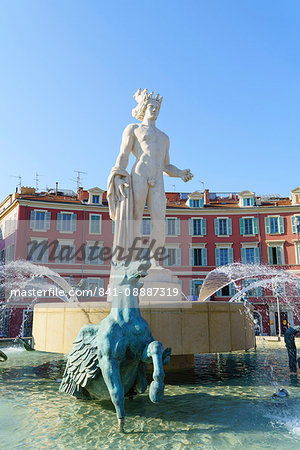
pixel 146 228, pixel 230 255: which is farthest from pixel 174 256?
pixel 230 255

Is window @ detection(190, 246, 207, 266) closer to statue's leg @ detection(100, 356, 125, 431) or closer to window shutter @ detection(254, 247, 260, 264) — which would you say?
window shutter @ detection(254, 247, 260, 264)

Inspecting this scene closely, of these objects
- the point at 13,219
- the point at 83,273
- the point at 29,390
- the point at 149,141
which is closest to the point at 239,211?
the point at 83,273

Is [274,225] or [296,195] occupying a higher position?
[296,195]

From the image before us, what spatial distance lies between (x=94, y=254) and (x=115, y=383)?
3232cm

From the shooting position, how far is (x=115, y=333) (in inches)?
165

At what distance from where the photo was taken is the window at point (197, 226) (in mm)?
38522

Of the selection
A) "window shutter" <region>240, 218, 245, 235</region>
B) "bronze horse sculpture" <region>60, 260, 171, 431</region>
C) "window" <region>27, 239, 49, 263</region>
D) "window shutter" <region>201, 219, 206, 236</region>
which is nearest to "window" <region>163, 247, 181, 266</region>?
"window shutter" <region>201, 219, 206, 236</region>

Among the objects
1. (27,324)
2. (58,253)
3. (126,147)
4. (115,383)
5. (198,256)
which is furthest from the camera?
(198,256)

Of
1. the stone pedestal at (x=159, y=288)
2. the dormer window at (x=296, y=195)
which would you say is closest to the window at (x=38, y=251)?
the dormer window at (x=296, y=195)

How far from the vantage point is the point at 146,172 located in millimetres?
8242

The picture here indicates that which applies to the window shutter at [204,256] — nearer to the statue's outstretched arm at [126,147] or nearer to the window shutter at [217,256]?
the window shutter at [217,256]

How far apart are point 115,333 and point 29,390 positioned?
2.79 m

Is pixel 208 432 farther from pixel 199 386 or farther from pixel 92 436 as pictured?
pixel 199 386

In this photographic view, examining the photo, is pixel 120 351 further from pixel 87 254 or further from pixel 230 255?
pixel 230 255
